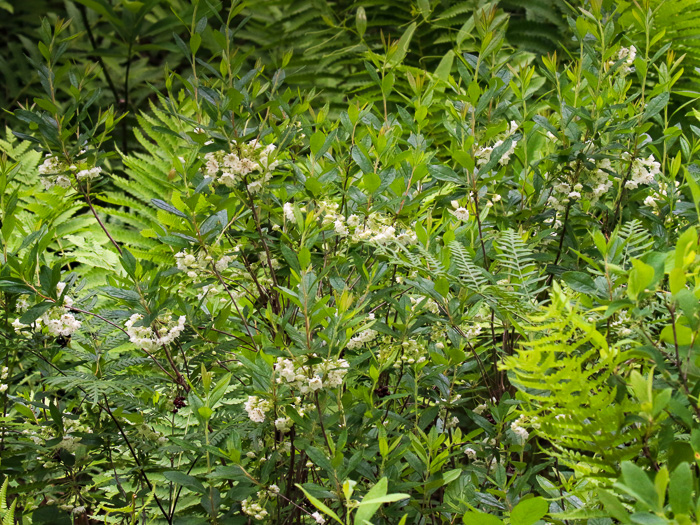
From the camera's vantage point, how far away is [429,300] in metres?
0.80

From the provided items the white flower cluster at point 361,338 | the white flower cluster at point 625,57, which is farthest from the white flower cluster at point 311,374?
the white flower cluster at point 625,57

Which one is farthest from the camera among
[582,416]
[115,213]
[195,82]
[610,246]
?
[115,213]

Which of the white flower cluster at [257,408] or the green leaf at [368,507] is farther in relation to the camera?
the white flower cluster at [257,408]

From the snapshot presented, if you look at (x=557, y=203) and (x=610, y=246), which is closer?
(x=610, y=246)

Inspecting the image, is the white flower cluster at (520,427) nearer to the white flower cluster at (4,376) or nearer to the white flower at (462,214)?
the white flower at (462,214)

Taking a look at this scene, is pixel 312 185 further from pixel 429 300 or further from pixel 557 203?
pixel 557 203

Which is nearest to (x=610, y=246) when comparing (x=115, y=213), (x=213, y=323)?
(x=213, y=323)

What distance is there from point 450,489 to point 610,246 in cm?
35

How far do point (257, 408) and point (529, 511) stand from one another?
307 mm

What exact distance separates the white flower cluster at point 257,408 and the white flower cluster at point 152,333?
153 mm

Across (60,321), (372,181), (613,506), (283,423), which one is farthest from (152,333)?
(613,506)

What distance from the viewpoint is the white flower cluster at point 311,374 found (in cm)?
64

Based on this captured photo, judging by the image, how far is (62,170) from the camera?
0.90 meters

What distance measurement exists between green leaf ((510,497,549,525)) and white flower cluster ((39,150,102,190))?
713 mm
